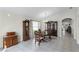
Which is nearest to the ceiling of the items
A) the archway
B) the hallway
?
the hallway

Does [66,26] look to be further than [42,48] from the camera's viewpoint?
Yes

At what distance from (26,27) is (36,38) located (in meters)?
1.41

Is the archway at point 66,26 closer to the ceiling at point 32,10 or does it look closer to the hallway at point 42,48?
the hallway at point 42,48

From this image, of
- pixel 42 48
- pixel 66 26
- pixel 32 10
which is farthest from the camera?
pixel 66 26

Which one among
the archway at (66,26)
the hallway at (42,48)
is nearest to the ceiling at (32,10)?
the hallway at (42,48)

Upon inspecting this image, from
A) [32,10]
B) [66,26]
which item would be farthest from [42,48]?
[66,26]

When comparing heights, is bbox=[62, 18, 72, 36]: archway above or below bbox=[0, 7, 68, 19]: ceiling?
below

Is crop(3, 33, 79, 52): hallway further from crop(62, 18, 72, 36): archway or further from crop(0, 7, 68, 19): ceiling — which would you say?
crop(62, 18, 72, 36): archway

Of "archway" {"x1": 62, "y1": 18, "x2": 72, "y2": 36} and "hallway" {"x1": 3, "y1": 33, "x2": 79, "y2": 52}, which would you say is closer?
"hallway" {"x1": 3, "y1": 33, "x2": 79, "y2": 52}

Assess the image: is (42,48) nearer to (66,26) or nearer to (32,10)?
(32,10)

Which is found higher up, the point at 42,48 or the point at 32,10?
the point at 32,10

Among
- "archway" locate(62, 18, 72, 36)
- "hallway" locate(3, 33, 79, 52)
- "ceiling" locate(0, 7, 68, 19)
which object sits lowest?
"hallway" locate(3, 33, 79, 52)

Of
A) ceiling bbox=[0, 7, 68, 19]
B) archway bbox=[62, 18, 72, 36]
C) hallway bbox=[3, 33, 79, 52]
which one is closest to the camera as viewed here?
ceiling bbox=[0, 7, 68, 19]
